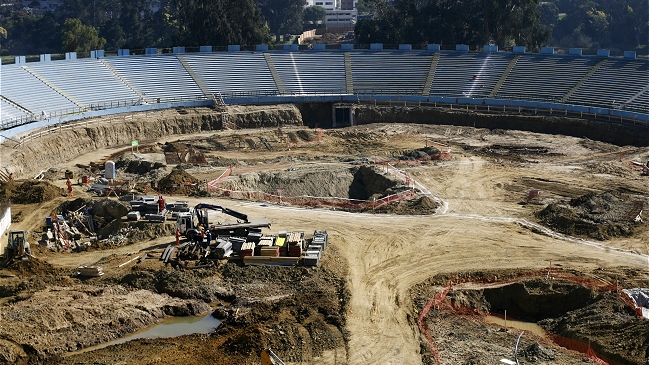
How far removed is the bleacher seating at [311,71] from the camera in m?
79.8

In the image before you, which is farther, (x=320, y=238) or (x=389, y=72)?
(x=389, y=72)

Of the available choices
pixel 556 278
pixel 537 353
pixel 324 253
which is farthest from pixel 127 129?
pixel 537 353

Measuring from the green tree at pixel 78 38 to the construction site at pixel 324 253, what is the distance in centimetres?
3830

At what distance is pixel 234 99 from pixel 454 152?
23659mm

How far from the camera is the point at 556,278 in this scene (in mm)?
36688

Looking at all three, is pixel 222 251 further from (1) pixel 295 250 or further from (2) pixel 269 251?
(1) pixel 295 250

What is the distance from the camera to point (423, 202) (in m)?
48.0

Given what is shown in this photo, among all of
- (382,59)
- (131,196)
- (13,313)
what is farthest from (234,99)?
(13,313)

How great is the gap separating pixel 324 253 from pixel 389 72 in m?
44.6

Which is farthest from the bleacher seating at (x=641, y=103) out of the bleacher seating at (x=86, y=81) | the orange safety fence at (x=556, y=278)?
the bleacher seating at (x=86, y=81)

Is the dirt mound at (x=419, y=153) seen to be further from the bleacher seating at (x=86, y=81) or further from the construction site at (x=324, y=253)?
the bleacher seating at (x=86, y=81)

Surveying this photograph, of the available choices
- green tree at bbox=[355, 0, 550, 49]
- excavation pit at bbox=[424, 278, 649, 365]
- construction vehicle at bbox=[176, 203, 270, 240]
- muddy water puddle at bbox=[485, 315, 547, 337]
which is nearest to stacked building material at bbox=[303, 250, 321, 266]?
construction vehicle at bbox=[176, 203, 270, 240]

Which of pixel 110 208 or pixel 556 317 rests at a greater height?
pixel 110 208

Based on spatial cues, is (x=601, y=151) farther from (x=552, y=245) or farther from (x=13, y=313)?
(x=13, y=313)
